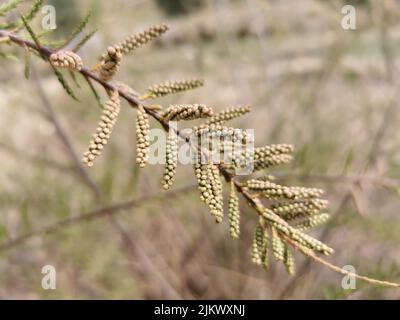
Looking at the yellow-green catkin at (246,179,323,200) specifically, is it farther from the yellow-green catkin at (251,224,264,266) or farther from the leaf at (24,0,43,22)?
the leaf at (24,0,43,22)

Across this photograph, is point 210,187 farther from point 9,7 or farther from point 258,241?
point 9,7

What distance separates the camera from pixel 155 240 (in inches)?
86.8

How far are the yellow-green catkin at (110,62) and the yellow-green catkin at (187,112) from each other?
0.06 m

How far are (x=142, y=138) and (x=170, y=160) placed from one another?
29mm

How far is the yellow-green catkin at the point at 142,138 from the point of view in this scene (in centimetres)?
41

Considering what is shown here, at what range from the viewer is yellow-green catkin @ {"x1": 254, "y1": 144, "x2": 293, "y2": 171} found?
1.64 ft

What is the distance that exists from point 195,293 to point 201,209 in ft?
1.09

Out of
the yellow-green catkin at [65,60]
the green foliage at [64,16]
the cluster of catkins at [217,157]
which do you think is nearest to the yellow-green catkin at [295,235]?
the cluster of catkins at [217,157]

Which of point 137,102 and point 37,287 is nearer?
point 137,102

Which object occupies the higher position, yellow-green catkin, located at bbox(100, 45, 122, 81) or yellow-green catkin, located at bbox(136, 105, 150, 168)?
yellow-green catkin, located at bbox(100, 45, 122, 81)

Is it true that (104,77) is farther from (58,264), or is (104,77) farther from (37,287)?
(58,264)

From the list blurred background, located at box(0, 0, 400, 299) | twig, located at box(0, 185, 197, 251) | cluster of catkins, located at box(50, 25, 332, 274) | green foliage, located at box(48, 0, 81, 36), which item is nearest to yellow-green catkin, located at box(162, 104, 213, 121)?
cluster of catkins, located at box(50, 25, 332, 274)
